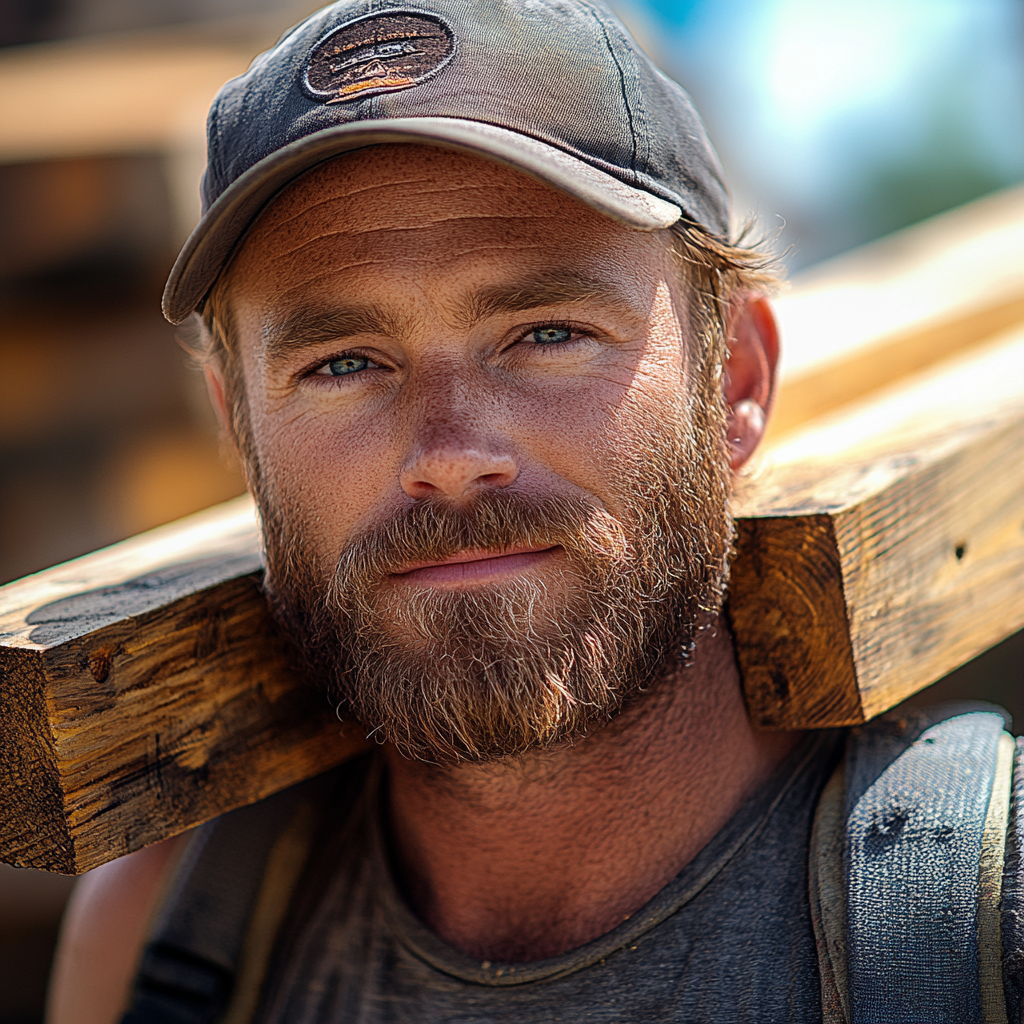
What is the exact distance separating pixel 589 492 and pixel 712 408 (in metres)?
0.29

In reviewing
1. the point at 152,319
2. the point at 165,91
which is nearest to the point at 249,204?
the point at 152,319

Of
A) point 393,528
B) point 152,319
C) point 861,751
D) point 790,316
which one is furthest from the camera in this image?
point 152,319

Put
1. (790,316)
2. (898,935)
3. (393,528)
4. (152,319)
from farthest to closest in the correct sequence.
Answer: (152,319) < (790,316) < (393,528) < (898,935)

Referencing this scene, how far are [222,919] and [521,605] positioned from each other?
0.78 metres

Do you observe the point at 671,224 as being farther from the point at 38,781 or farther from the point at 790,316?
the point at 790,316

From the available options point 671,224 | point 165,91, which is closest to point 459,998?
point 671,224

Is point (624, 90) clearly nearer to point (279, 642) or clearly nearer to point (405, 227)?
point (405, 227)

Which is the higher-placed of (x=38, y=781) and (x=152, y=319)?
(x=38, y=781)

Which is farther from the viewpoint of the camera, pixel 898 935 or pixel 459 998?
pixel 459 998

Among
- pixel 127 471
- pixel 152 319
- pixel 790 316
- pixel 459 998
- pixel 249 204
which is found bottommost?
pixel 127 471

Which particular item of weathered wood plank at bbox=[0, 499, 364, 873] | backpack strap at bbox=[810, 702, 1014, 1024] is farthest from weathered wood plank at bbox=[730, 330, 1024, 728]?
weathered wood plank at bbox=[0, 499, 364, 873]

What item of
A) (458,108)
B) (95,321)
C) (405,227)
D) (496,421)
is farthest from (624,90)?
(95,321)

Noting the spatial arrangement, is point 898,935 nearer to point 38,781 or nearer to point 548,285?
point 548,285

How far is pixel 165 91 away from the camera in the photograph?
6289 mm
